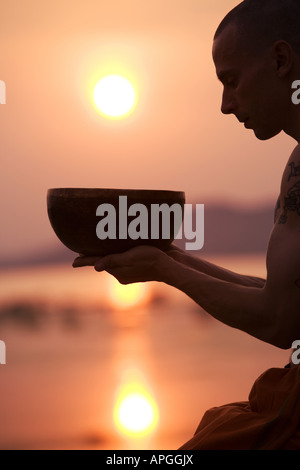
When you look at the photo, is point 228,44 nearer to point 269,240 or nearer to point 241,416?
point 269,240

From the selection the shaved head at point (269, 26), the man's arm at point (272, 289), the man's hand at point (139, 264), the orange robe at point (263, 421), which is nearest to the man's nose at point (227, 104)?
the shaved head at point (269, 26)

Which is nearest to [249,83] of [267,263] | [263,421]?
[267,263]

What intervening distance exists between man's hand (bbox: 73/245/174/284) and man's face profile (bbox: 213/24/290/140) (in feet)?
1.53

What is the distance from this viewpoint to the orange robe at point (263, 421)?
79.6 inches

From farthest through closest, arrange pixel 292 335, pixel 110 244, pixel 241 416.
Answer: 1. pixel 110 244
2. pixel 241 416
3. pixel 292 335

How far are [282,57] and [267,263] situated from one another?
60 cm

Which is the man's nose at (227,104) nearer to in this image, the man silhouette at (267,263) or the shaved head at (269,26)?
the man silhouette at (267,263)

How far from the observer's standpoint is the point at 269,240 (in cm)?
202

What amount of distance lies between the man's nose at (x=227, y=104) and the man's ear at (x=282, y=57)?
0.16 m

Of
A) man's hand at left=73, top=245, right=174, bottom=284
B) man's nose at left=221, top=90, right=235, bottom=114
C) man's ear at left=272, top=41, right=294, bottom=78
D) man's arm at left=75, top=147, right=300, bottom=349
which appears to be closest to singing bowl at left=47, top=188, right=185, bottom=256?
man's hand at left=73, top=245, right=174, bottom=284

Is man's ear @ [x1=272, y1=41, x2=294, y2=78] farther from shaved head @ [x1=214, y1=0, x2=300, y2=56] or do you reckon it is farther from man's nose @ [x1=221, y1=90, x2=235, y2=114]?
man's nose @ [x1=221, y1=90, x2=235, y2=114]

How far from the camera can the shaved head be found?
2.15 m
